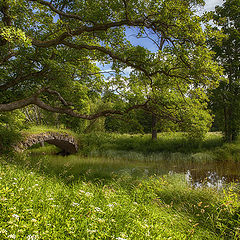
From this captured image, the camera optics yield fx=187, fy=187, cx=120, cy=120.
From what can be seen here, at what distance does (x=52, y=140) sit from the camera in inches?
651

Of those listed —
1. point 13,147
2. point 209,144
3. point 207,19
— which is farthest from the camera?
point 209,144

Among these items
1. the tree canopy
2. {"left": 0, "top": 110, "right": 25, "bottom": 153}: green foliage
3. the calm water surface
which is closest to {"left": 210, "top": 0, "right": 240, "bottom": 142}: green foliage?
the calm water surface

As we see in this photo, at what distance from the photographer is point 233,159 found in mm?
16125

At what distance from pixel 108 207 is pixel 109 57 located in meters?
7.90

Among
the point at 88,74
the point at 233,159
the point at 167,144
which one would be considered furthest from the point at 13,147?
the point at 233,159

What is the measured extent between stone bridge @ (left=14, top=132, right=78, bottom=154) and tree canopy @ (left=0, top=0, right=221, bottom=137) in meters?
3.69

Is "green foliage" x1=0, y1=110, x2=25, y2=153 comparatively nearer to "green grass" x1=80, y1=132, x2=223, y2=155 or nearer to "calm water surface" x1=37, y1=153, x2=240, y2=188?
"calm water surface" x1=37, y1=153, x2=240, y2=188

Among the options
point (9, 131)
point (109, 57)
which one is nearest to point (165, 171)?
point (109, 57)

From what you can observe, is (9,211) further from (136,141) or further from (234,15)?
(234,15)

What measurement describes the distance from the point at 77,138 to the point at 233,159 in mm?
14597

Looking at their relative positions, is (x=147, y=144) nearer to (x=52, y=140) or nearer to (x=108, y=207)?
(x=52, y=140)

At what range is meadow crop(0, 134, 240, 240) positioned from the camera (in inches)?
95.5

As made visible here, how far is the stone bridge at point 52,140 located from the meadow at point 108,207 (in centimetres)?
472

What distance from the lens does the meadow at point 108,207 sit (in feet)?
7.96
